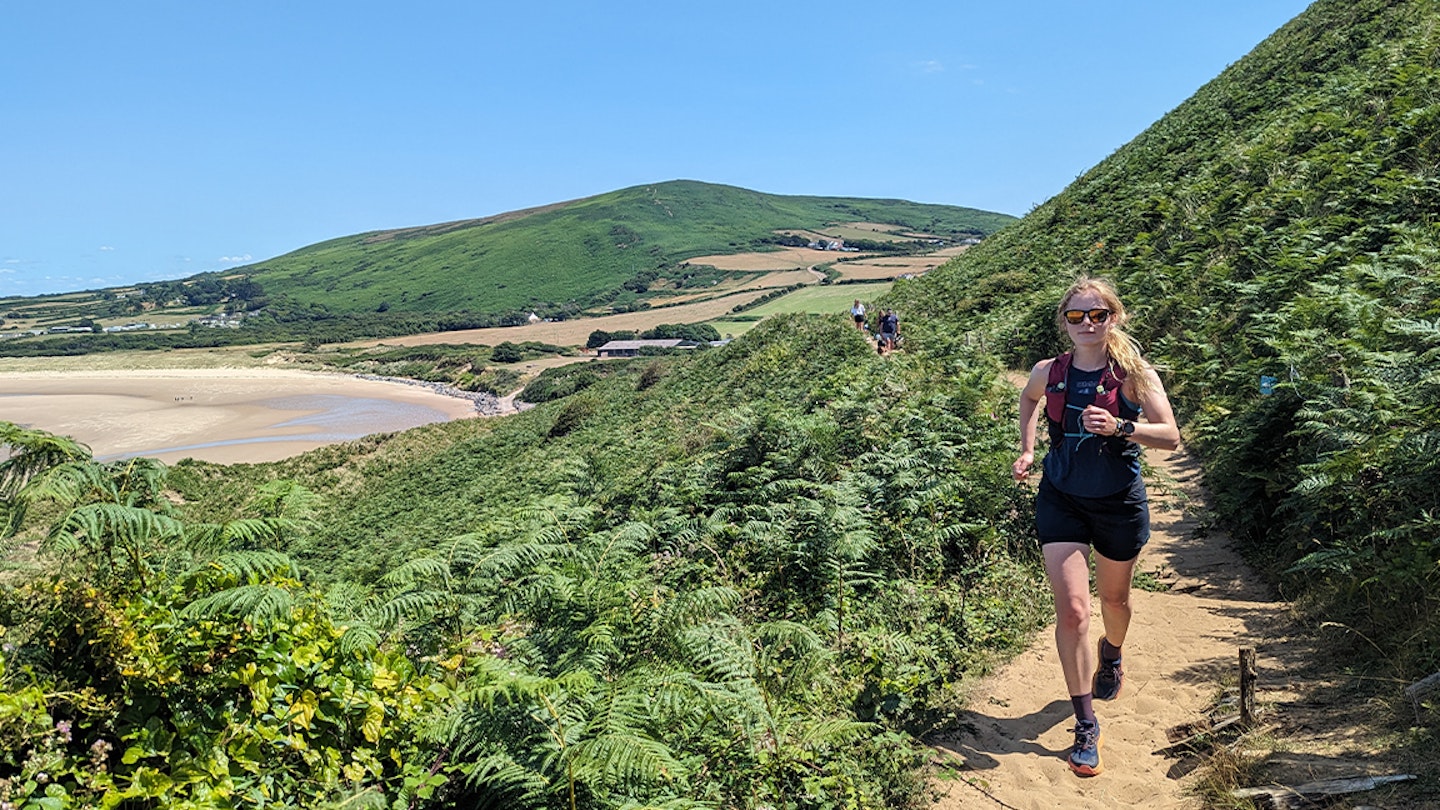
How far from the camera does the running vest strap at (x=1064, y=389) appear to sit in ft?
14.1

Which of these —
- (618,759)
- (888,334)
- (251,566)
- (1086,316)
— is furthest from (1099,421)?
(888,334)

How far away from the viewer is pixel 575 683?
363cm

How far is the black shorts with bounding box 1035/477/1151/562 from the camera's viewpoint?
14.0ft

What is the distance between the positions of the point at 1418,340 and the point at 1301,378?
0.83m

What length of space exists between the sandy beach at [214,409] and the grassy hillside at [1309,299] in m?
46.5

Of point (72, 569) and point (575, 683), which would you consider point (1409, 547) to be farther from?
point (72, 569)

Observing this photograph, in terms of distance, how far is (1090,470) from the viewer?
4.26 meters

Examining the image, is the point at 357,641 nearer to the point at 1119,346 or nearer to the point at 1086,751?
the point at 1086,751

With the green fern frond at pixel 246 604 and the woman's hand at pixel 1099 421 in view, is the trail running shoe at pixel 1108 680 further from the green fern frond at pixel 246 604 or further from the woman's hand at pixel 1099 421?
the green fern frond at pixel 246 604

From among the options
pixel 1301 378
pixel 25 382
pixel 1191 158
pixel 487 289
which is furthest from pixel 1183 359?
pixel 487 289

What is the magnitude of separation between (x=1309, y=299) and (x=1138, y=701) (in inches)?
227

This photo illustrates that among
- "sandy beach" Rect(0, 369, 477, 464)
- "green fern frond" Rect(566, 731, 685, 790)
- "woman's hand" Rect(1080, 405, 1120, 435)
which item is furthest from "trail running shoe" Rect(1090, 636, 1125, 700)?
"sandy beach" Rect(0, 369, 477, 464)

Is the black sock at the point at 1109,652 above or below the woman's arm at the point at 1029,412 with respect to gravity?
below

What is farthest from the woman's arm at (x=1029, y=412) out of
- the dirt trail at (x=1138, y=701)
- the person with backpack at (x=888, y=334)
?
the person with backpack at (x=888, y=334)
